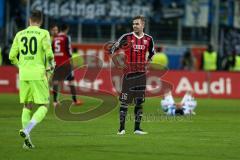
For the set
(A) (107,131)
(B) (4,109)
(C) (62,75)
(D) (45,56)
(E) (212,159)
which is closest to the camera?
(E) (212,159)

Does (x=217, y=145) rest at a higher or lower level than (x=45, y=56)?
lower

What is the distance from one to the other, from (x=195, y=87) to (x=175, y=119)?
1024 cm

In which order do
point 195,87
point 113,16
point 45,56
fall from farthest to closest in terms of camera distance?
point 113,16
point 195,87
point 45,56

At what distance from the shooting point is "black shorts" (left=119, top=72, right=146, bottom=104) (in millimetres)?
17953

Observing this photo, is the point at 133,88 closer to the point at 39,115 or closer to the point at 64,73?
the point at 39,115

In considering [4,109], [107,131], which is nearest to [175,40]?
[4,109]

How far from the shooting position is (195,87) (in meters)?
32.7

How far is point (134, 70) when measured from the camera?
59.4 ft

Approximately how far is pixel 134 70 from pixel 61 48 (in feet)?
27.0

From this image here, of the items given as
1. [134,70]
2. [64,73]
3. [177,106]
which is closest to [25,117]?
[134,70]

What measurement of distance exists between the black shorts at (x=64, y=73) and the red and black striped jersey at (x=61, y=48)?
0.40 metres

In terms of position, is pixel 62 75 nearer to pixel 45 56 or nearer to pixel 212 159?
pixel 45 56

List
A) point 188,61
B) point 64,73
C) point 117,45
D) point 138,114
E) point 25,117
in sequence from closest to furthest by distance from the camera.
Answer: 1. point 25,117
2. point 117,45
3. point 138,114
4. point 64,73
5. point 188,61

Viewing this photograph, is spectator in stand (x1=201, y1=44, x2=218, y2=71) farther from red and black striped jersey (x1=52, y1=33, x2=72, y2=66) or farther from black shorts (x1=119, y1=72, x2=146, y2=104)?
black shorts (x1=119, y1=72, x2=146, y2=104)
